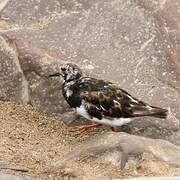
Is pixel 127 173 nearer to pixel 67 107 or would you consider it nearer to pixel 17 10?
pixel 67 107

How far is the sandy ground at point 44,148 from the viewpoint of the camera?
793 centimetres

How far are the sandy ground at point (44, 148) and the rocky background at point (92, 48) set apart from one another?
0.92 feet

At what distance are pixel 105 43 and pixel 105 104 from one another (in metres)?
1.12

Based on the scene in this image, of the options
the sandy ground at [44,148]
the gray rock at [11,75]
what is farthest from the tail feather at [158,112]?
the gray rock at [11,75]

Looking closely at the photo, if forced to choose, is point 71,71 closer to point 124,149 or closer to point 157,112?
point 157,112

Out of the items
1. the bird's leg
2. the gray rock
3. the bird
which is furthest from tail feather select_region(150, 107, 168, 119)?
the gray rock

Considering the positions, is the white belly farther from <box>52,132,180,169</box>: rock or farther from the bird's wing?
<box>52,132,180,169</box>: rock

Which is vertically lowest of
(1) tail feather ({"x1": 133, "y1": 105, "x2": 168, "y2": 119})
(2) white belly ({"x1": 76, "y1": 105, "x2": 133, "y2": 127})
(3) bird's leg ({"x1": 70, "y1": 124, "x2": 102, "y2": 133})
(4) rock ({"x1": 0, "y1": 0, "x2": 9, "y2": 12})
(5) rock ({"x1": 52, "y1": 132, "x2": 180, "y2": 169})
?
(3) bird's leg ({"x1": 70, "y1": 124, "x2": 102, "y2": 133})

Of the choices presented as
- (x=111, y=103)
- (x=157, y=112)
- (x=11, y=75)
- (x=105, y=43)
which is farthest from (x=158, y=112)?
(x=11, y=75)

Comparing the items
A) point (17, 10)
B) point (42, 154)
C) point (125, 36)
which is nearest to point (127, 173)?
point (42, 154)

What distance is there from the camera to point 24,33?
9.83m

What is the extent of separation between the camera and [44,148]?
8617mm

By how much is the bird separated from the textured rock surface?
1.12ft

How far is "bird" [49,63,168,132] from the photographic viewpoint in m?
8.91
